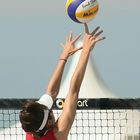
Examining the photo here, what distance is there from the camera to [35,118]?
17.1ft

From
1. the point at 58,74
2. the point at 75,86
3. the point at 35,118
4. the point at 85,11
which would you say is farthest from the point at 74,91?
the point at 85,11

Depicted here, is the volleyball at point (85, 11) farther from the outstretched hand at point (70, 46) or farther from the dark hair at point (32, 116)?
the dark hair at point (32, 116)

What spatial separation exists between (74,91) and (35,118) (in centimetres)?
47

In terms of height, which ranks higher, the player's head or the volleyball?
the volleyball

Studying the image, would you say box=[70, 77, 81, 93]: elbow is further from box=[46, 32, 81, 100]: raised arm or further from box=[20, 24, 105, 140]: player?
box=[46, 32, 81, 100]: raised arm

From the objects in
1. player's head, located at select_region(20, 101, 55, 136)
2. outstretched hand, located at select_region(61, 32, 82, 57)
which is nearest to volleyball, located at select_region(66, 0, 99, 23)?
outstretched hand, located at select_region(61, 32, 82, 57)

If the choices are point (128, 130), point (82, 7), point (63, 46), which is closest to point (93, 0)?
point (82, 7)

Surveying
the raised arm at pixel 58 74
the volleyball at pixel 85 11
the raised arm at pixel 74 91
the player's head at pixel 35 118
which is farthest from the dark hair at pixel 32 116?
the volleyball at pixel 85 11

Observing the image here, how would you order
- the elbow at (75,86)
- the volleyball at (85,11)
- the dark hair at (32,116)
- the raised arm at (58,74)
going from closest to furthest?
the dark hair at (32,116) → the elbow at (75,86) → the raised arm at (58,74) → the volleyball at (85,11)

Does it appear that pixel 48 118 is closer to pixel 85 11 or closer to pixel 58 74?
pixel 58 74

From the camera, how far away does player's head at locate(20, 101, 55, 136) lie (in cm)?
521

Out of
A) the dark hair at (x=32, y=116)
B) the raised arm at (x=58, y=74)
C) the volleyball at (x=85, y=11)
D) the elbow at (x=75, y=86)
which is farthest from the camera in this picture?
the volleyball at (x=85, y=11)

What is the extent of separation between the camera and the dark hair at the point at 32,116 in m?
5.21

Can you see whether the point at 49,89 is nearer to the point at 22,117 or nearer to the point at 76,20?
the point at 22,117
